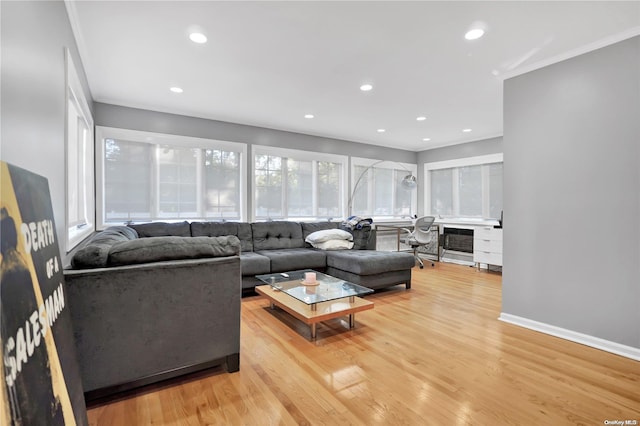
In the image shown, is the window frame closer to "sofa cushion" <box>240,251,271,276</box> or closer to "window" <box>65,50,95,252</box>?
"sofa cushion" <box>240,251,271,276</box>

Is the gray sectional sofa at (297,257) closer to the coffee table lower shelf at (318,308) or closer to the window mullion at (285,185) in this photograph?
the window mullion at (285,185)

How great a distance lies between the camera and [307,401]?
5.70 ft

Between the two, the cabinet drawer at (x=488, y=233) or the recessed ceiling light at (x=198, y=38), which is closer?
the recessed ceiling light at (x=198, y=38)

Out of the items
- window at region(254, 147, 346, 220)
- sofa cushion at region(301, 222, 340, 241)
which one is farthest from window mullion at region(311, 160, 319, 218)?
sofa cushion at region(301, 222, 340, 241)

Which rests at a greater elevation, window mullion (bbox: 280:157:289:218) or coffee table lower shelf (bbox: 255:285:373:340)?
window mullion (bbox: 280:157:289:218)

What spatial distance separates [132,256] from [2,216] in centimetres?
105

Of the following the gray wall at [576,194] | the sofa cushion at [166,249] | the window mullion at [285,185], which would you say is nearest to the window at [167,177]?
the window mullion at [285,185]

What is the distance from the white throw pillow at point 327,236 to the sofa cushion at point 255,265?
98 centimetres

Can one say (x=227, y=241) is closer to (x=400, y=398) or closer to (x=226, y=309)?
(x=226, y=309)

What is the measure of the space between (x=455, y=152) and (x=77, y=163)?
6.12m

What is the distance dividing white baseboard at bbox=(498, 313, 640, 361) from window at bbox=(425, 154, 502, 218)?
125 inches

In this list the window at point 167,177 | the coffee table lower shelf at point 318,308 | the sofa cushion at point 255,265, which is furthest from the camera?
the window at point 167,177

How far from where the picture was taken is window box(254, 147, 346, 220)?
501 centimetres

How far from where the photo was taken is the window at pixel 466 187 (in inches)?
223
